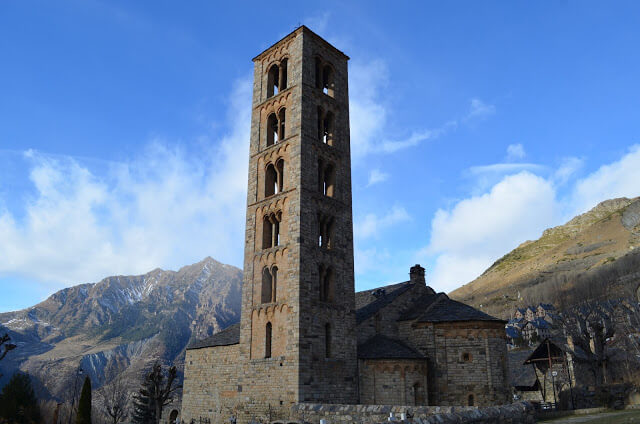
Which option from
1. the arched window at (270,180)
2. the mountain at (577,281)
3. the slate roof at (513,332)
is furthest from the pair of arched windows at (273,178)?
the slate roof at (513,332)

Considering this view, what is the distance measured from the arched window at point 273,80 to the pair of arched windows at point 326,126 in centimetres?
440

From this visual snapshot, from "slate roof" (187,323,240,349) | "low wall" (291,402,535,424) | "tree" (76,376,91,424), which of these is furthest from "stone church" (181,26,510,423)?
"tree" (76,376,91,424)

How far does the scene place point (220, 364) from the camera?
3161cm

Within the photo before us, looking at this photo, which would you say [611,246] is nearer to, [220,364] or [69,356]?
[220,364]

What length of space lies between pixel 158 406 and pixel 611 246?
201686 millimetres

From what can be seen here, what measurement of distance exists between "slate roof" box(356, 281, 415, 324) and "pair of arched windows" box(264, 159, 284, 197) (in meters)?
10.1

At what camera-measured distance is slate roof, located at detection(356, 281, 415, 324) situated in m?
30.8

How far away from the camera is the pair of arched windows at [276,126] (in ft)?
103

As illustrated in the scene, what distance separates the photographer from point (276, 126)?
32.9m

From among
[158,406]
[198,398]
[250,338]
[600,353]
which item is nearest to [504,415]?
[250,338]

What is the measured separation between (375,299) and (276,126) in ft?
47.4

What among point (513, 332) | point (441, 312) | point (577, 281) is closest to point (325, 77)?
point (441, 312)

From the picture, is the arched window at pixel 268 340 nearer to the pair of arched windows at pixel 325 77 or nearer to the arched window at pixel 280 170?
the arched window at pixel 280 170

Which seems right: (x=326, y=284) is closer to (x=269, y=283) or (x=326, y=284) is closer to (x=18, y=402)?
(x=269, y=283)
